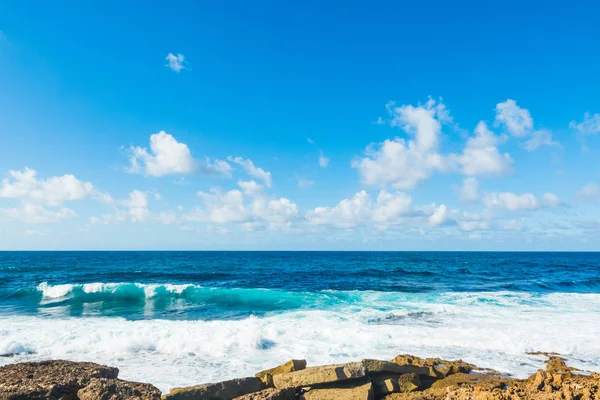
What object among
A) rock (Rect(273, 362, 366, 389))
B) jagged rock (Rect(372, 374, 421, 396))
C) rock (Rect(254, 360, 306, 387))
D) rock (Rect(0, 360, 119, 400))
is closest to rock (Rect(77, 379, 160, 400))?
rock (Rect(0, 360, 119, 400))

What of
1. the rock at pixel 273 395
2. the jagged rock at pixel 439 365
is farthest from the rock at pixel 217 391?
the jagged rock at pixel 439 365

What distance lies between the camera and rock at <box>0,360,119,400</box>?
18.3 ft

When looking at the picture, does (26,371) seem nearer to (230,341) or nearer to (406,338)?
(230,341)

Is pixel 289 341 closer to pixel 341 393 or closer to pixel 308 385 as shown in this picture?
pixel 308 385

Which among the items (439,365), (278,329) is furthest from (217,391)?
(278,329)

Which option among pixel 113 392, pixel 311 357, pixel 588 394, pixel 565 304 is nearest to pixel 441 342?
pixel 311 357

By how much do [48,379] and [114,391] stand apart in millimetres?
1501

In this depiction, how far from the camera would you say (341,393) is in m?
6.78

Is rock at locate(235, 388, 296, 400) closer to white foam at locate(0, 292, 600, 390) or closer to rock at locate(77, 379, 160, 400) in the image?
rock at locate(77, 379, 160, 400)

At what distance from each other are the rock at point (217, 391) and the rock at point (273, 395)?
38cm

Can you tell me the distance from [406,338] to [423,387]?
197 inches

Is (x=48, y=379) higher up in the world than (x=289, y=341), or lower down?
higher up

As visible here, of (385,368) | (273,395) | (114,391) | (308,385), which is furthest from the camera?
(385,368)

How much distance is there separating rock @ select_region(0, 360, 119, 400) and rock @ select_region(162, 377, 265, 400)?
4.91ft
